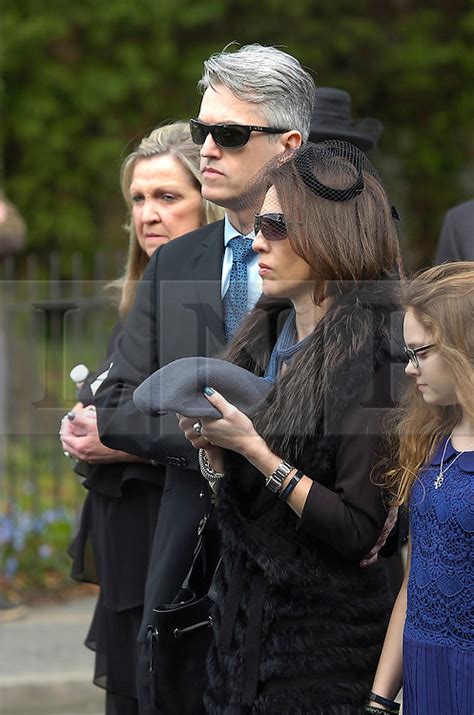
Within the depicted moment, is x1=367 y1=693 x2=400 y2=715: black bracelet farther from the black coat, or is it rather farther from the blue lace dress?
the black coat

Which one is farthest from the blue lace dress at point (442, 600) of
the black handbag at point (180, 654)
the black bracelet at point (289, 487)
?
the black handbag at point (180, 654)

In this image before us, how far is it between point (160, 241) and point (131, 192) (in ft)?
0.59

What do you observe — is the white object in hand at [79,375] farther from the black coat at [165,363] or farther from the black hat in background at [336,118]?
the black hat in background at [336,118]

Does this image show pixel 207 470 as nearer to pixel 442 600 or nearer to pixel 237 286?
pixel 237 286

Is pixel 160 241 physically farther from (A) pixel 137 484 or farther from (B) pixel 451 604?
(B) pixel 451 604

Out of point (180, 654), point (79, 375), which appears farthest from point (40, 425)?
point (180, 654)

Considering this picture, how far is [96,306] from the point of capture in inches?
265

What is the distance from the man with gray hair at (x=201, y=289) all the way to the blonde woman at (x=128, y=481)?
0.30 metres

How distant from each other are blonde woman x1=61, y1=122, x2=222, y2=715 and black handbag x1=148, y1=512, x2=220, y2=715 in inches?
22.1

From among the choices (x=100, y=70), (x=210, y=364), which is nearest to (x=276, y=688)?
(x=210, y=364)

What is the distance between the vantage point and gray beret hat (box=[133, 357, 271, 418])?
7.79ft

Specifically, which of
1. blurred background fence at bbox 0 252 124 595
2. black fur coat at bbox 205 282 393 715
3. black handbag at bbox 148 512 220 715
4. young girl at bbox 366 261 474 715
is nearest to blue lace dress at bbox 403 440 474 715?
young girl at bbox 366 261 474 715

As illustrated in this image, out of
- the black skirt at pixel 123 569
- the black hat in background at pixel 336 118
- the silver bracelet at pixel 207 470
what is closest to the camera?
the silver bracelet at pixel 207 470

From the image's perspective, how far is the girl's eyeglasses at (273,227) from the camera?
8.15 ft
